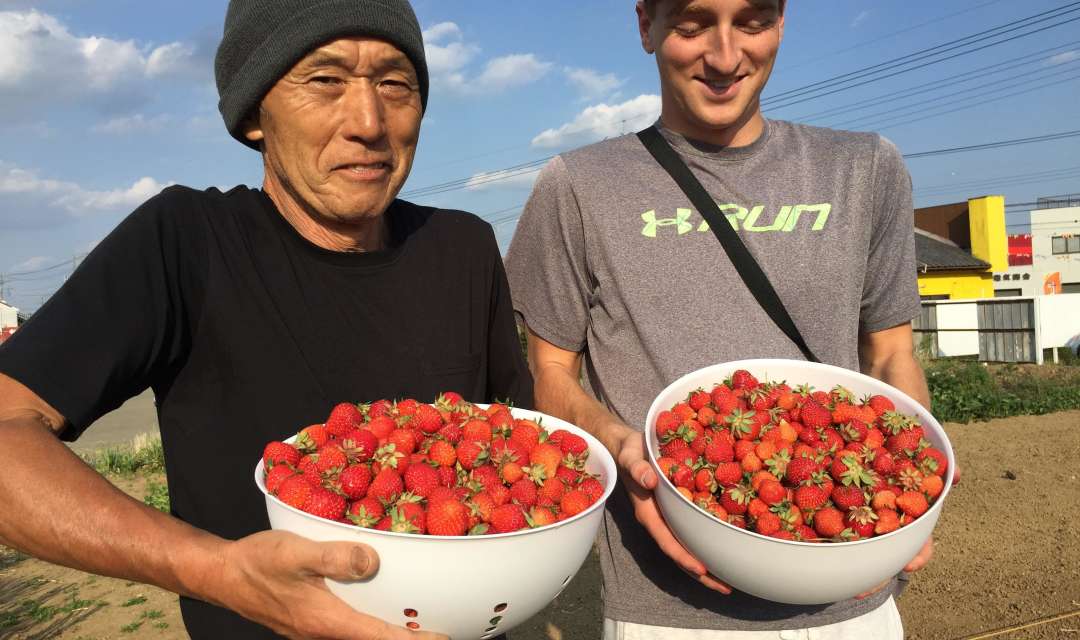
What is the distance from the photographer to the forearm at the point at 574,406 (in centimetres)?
216

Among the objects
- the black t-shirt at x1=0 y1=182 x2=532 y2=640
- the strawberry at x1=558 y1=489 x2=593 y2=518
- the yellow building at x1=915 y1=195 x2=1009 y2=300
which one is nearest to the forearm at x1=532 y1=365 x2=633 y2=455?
the black t-shirt at x1=0 y1=182 x2=532 y2=640

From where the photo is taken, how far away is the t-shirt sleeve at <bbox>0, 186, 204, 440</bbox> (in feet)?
4.90

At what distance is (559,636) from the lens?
18.5 ft

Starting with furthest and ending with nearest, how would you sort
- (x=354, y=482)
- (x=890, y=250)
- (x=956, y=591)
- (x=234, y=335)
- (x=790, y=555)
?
(x=956, y=591) → (x=890, y=250) → (x=234, y=335) → (x=790, y=555) → (x=354, y=482)

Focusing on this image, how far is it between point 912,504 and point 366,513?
4.13 feet

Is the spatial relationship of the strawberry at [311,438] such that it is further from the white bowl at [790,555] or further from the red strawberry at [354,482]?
the white bowl at [790,555]

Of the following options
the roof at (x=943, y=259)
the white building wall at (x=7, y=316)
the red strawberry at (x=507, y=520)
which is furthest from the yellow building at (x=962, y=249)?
the white building wall at (x=7, y=316)

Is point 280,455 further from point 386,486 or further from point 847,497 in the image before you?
point 847,497

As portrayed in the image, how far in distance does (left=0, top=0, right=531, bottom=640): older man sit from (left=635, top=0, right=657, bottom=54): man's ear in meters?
0.74

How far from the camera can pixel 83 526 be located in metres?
1.36

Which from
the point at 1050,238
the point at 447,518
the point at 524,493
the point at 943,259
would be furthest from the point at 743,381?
the point at 1050,238

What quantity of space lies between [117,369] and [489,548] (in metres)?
0.85

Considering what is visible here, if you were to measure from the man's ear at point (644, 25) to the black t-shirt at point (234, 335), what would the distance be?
2.81 ft

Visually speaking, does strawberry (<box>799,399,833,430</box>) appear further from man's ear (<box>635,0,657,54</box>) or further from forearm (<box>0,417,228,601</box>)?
forearm (<box>0,417,228,601</box>)
